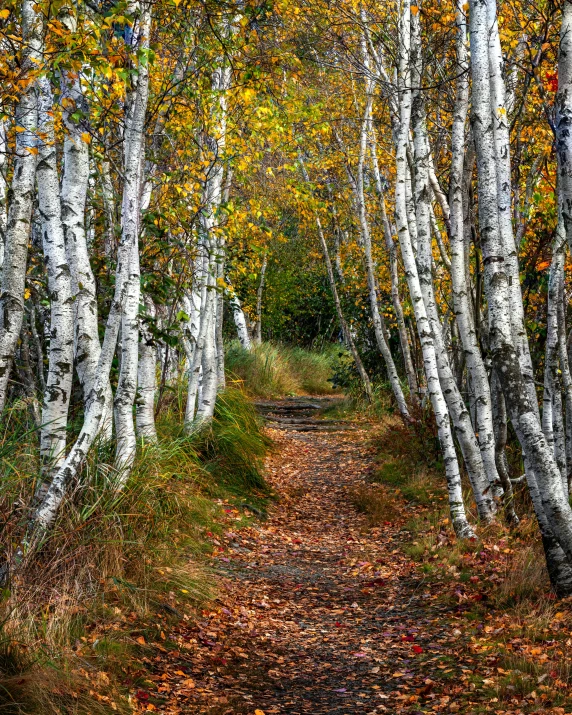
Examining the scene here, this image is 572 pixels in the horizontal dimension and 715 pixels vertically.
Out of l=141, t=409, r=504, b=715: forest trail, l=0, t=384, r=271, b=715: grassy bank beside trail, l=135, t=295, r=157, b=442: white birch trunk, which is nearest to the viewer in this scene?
l=0, t=384, r=271, b=715: grassy bank beside trail

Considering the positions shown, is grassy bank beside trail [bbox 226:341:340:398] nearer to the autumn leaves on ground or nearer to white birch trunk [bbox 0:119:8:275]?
the autumn leaves on ground

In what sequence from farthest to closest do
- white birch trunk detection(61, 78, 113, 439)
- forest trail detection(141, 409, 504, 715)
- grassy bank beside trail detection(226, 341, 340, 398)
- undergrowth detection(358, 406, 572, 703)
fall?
grassy bank beside trail detection(226, 341, 340, 398) → white birch trunk detection(61, 78, 113, 439) → undergrowth detection(358, 406, 572, 703) → forest trail detection(141, 409, 504, 715)

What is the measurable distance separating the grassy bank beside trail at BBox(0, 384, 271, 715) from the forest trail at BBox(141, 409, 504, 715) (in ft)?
0.86

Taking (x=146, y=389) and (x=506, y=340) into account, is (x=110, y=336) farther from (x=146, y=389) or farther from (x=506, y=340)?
(x=506, y=340)

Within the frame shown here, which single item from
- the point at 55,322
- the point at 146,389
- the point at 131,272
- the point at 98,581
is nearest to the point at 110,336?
the point at 55,322

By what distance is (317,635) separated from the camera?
19.4ft

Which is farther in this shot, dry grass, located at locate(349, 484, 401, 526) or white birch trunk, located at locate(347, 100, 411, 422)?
white birch trunk, located at locate(347, 100, 411, 422)

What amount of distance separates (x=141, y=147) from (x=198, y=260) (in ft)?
13.8

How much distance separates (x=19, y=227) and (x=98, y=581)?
2.80 metres

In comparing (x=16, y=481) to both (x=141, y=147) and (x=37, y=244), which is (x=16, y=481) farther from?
(x=37, y=244)

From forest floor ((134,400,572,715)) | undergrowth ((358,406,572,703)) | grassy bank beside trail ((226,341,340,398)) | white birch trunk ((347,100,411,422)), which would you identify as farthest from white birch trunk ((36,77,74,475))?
grassy bank beside trail ((226,341,340,398))

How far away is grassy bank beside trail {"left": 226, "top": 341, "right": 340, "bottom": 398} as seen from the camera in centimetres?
1853

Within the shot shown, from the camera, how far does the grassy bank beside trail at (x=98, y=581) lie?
161 inches

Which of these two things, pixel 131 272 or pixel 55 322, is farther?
pixel 131 272
